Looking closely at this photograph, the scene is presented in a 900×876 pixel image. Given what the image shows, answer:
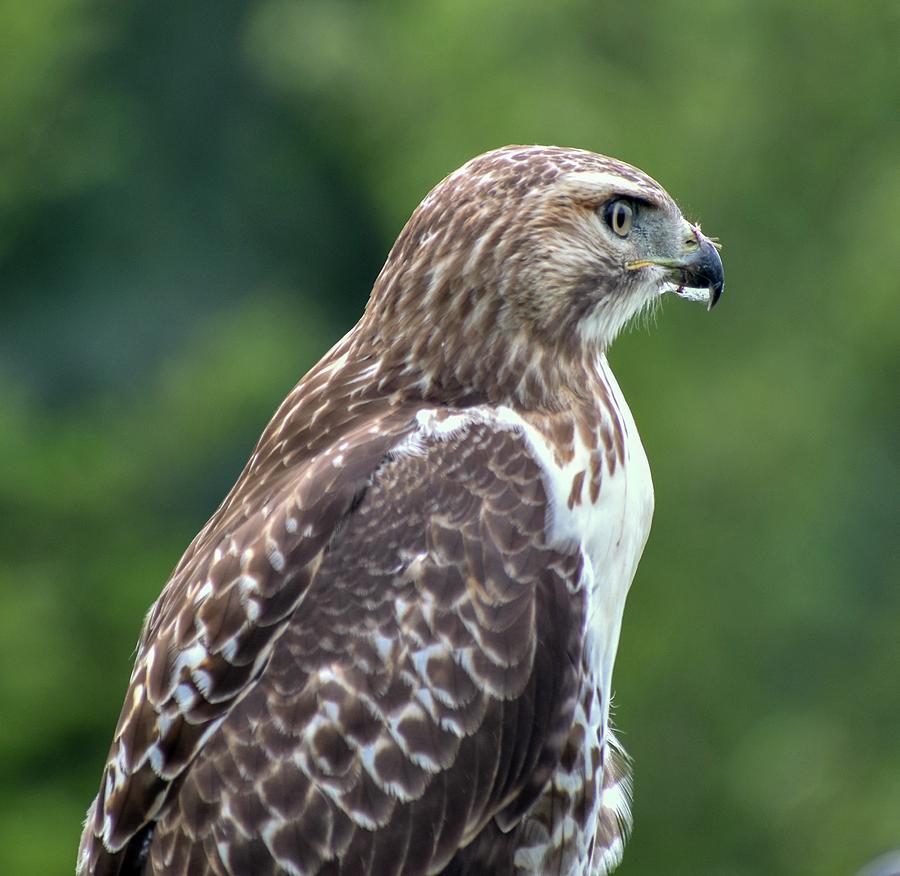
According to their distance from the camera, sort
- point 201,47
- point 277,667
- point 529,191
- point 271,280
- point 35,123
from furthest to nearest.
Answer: point 201,47, point 271,280, point 35,123, point 529,191, point 277,667

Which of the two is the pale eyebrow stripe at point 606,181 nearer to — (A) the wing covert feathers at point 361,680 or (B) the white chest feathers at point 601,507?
(B) the white chest feathers at point 601,507

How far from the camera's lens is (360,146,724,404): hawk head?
4520 millimetres

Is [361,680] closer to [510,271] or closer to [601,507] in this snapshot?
[601,507]

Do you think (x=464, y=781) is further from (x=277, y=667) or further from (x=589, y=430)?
(x=589, y=430)

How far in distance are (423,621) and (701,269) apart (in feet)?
3.96

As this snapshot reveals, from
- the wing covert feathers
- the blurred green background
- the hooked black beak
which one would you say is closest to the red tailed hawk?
the wing covert feathers

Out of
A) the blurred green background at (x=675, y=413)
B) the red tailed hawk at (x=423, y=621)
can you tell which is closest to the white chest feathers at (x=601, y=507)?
the red tailed hawk at (x=423, y=621)

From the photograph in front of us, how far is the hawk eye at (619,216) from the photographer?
15.1 ft

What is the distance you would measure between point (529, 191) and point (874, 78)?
34.2 feet

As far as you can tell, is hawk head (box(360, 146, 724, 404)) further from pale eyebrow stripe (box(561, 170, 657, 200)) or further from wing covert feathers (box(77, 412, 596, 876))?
wing covert feathers (box(77, 412, 596, 876))

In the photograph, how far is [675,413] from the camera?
38.8 ft

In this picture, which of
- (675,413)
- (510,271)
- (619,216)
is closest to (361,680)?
(510,271)

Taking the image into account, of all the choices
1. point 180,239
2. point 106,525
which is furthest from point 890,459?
point 180,239

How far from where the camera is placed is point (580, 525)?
4391 mm
